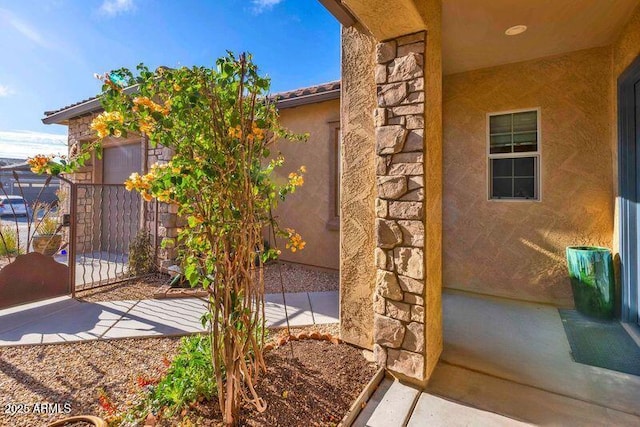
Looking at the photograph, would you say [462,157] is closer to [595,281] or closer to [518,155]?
[518,155]

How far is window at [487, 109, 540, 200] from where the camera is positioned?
3840 millimetres

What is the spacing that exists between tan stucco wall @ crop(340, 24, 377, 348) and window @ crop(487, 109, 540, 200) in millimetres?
2595

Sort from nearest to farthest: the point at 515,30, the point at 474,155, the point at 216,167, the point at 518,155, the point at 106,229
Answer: the point at 216,167, the point at 515,30, the point at 518,155, the point at 474,155, the point at 106,229

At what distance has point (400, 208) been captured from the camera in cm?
207

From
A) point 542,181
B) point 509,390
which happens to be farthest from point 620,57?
point 509,390

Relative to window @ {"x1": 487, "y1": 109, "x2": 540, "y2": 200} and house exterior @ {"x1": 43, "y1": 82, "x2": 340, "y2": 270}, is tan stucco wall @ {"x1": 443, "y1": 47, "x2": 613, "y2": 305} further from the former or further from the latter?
house exterior @ {"x1": 43, "y1": 82, "x2": 340, "y2": 270}

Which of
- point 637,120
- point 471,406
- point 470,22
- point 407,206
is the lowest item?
point 471,406

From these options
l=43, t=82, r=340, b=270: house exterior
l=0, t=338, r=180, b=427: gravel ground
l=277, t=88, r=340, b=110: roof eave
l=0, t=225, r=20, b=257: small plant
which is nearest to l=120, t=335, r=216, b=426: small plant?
l=0, t=338, r=180, b=427: gravel ground

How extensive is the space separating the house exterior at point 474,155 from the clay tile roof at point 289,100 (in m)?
1.82

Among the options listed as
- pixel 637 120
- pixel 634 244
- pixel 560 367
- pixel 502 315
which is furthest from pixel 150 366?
pixel 637 120

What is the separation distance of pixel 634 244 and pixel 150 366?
466 cm

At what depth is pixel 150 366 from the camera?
93.5 inches

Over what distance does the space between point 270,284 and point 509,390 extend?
3372mm

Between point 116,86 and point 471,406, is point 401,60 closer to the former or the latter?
point 116,86
